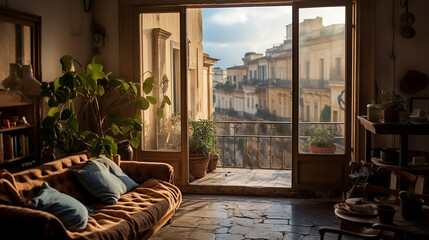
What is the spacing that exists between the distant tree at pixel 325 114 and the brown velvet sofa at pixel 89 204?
85.0 inches

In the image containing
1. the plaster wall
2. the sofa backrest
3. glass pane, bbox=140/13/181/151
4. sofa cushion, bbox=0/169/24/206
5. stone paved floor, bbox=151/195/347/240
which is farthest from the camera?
glass pane, bbox=140/13/181/151

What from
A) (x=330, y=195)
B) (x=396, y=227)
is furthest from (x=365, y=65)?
(x=396, y=227)

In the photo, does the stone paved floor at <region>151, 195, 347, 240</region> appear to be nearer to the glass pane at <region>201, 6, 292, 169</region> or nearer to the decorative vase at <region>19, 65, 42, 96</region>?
the decorative vase at <region>19, 65, 42, 96</region>

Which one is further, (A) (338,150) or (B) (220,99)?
(B) (220,99)

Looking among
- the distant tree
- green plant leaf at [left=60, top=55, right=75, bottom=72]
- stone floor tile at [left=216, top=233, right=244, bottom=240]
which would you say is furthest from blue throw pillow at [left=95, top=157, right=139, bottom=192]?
the distant tree

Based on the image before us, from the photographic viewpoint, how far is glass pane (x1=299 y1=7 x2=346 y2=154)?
5629 millimetres

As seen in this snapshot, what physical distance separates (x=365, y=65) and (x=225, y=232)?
8.94ft

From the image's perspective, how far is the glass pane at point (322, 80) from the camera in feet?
18.5

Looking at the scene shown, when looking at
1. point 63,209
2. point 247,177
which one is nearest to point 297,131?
point 247,177

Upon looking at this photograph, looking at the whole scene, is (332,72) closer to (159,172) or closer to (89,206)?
(159,172)

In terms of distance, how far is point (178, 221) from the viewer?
4844 millimetres

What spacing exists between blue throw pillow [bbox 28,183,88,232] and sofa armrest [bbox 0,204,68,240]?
270mm

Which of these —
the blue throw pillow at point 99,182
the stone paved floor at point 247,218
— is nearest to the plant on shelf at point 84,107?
the blue throw pillow at point 99,182

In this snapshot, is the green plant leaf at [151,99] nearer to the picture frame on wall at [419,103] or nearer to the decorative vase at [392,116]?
the decorative vase at [392,116]
